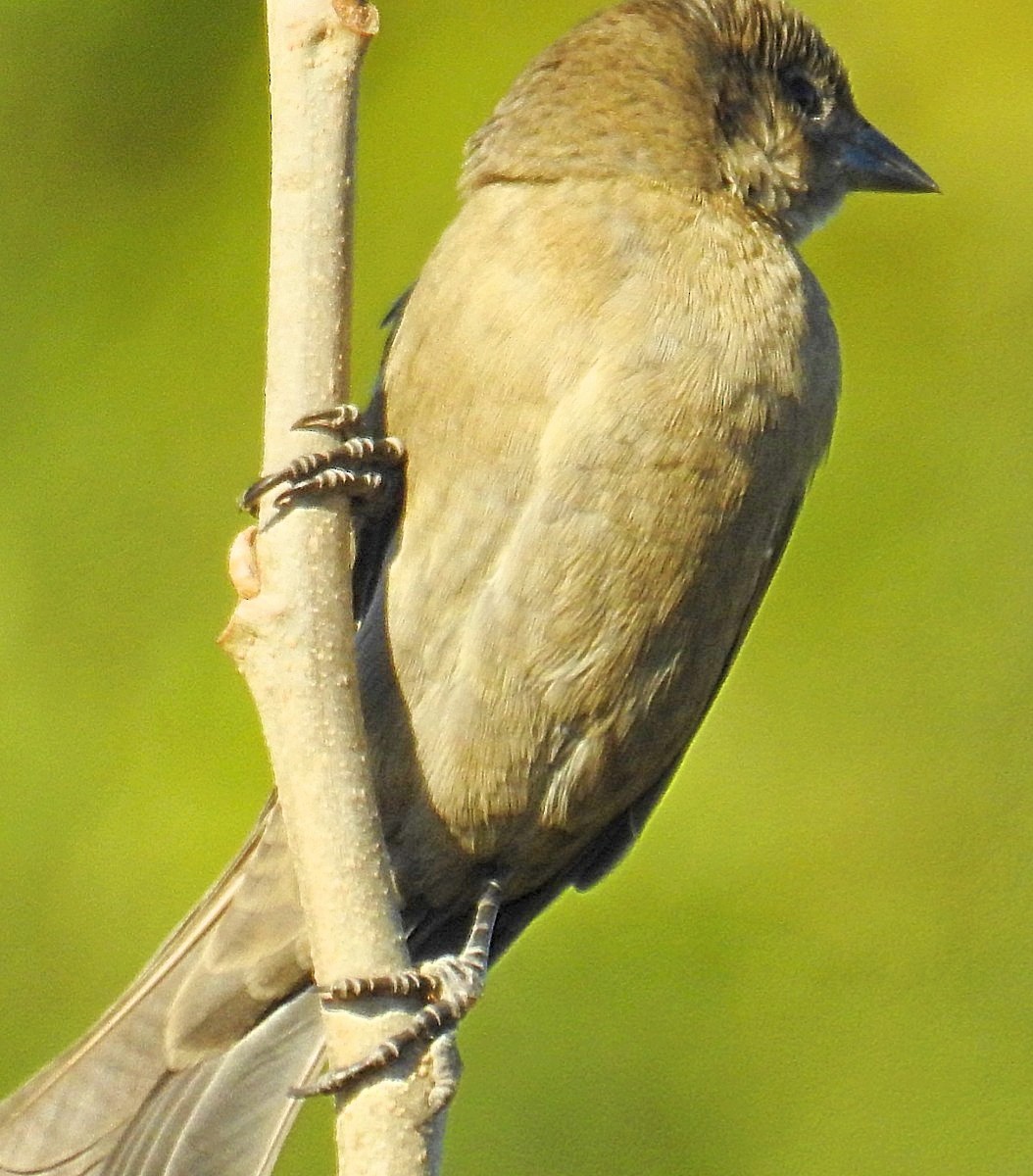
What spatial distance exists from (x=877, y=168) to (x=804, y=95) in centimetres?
17

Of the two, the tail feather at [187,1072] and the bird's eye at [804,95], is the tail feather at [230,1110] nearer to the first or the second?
the tail feather at [187,1072]

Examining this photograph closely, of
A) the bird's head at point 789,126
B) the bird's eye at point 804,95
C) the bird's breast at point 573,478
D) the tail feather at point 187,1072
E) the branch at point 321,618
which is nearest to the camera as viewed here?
the branch at point 321,618

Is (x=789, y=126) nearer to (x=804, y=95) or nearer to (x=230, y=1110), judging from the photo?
(x=804, y=95)

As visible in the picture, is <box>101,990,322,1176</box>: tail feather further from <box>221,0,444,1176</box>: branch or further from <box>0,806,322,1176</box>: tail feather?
<box>221,0,444,1176</box>: branch

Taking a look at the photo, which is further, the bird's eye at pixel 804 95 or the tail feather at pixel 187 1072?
the bird's eye at pixel 804 95

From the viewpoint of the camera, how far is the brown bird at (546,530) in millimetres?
2953

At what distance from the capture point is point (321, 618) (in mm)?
2549

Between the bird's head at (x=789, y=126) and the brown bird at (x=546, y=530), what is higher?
the bird's head at (x=789, y=126)

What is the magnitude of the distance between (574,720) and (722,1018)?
58cm

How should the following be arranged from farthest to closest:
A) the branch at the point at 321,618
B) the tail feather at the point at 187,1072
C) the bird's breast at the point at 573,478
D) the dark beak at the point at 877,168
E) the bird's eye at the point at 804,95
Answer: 1. the dark beak at the point at 877,168
2. the bird's eye at the point at 804,95
3. the tail feather at the point at 187,1072
4. the bird's breast at the point at 573,478
5. the branch at the point at 321,618

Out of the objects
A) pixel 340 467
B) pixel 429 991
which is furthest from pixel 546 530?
pixel 429 991

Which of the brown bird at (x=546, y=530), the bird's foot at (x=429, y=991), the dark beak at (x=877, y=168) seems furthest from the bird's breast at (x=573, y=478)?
the dark beak at (x=877, y=168)

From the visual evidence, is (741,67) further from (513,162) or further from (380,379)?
(380,379)

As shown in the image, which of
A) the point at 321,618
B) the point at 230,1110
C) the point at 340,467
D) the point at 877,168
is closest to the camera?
the point at 321,618
